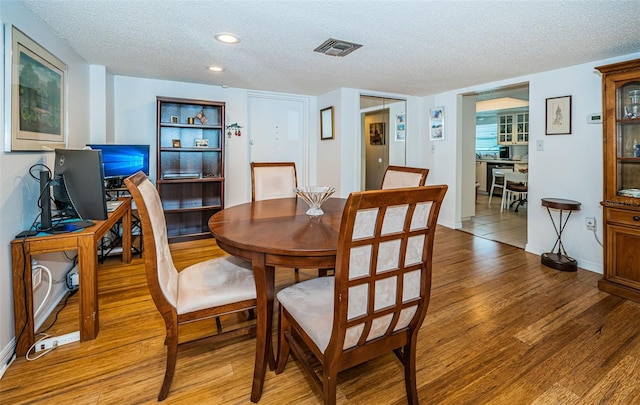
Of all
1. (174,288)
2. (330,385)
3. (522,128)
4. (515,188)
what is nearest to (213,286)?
(174,288)

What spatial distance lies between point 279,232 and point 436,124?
4.14m

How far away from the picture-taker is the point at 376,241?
1097 millimetres

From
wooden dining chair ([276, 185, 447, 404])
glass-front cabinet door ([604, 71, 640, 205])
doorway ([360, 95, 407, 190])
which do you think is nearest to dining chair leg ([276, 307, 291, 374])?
wooden dining chair ([276, 185, 447, 404])

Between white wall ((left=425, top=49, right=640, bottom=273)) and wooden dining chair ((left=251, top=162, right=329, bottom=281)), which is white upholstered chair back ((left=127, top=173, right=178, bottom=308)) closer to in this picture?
wooden dining chair ((left=251, top=162, right=329, bottom=281))

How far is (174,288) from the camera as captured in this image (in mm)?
1539

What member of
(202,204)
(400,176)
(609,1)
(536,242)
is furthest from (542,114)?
(202,204)

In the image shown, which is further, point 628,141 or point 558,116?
point 558,116

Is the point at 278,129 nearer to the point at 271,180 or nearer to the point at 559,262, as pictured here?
the point at 271,180

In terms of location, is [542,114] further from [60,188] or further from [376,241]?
[60,188]

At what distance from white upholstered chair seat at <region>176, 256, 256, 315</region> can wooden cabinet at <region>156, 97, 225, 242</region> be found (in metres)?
2.45

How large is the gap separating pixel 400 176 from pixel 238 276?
142 cm

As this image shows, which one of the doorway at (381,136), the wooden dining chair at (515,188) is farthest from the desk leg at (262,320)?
the wooden dining chair at (515,188)

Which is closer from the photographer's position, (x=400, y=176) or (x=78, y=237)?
(x=78, y=237)

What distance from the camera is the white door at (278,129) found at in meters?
4.81
